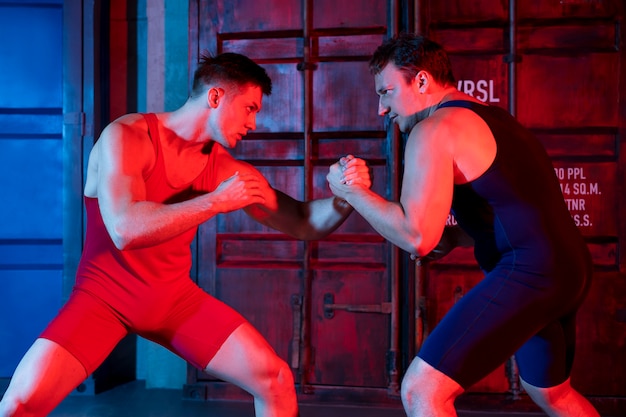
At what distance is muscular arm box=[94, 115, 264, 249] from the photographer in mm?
2271

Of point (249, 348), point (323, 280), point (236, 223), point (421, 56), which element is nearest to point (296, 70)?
point (236, 223)

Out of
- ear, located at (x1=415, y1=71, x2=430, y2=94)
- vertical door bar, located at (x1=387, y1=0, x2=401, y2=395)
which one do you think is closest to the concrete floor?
vertical door bar, located at (x1=387, y1=0, x2=401, y2=395)

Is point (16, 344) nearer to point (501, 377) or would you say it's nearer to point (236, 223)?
point (236, 223)

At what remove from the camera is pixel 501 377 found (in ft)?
13.1

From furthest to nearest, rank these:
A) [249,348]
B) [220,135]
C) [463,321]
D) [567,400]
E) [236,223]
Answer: [236,223] < [220,135] < [249,348] < [567,400] < [463,321]

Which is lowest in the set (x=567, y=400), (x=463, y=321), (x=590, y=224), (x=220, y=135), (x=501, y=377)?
(x=501, y=377)

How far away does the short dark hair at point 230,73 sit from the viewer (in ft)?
8.70

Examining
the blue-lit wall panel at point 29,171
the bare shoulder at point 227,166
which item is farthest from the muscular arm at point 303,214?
the blue-lit wall panel at point 29,171

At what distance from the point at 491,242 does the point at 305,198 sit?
2034mm

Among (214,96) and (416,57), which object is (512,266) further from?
(214,96)

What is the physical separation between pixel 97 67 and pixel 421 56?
102 inches

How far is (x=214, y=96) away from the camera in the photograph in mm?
2645

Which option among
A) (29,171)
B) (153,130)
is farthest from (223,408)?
(153,130)

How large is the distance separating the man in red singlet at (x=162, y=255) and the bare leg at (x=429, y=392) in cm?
60
